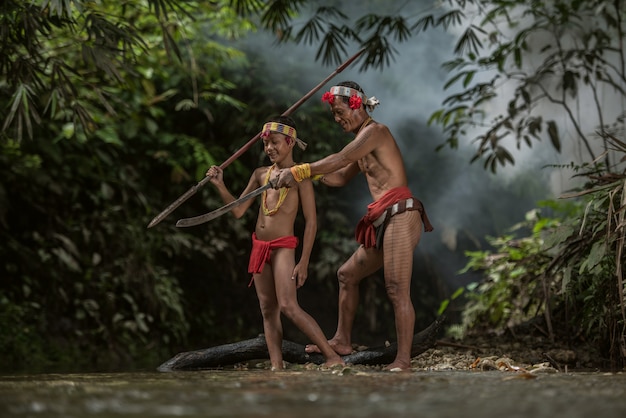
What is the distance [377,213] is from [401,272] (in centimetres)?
39

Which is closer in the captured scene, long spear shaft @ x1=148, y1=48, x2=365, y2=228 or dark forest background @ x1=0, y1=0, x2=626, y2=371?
long spear shaft @ x1=148, y1=48, x2=365, y2=228

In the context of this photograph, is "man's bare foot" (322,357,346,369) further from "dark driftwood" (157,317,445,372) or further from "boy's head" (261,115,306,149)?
"boy's head" (261,115,306,149)

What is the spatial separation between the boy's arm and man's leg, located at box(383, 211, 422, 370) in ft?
1.47

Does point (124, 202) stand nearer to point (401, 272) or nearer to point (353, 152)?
point (353, 152)

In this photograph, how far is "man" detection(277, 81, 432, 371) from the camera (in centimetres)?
443

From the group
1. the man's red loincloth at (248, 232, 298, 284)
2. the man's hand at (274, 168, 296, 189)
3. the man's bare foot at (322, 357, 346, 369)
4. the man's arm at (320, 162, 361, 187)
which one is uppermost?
the man's arm at (320, 162, 361, 187)

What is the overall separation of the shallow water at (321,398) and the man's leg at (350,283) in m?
1.70

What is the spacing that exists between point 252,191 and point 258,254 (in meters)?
0.39

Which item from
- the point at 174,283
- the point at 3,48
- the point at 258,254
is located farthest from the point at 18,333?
the point at 258,254

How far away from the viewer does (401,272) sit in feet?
14.7

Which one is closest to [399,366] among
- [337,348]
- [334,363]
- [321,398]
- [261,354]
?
[334,363]

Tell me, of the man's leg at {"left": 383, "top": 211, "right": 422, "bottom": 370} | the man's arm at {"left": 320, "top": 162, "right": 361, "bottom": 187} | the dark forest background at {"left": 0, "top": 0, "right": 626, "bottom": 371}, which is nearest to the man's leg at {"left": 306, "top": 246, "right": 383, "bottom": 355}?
the man's leg at {"left": 383, "top": 211, "right": 422, "bottom": 370}

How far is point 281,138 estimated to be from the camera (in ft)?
15.3

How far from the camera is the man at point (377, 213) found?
14.5ft
